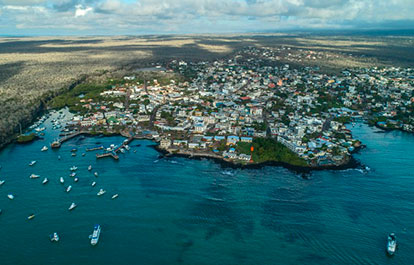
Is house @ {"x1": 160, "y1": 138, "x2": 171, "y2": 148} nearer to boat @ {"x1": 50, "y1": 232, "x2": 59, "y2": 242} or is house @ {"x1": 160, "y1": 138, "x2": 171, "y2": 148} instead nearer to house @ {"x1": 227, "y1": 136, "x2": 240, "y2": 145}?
house @ {"x1": 227, "y1": 136, "x2": 240, "y2": 145}

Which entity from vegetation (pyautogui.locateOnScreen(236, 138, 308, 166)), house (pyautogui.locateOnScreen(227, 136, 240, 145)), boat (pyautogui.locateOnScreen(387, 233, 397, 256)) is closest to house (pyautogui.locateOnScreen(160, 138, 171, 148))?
house (pyautogui.locateOnScreen(227, 136, 240, 145))

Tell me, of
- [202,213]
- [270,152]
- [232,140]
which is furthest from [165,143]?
[202,213]

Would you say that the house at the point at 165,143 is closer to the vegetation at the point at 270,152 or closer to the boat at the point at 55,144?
the vegetation at the point at 270,152

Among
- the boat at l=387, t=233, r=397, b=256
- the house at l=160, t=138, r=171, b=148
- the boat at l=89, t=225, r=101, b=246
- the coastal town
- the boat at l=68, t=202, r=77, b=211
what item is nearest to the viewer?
the boat at l=387, t=233, r=397, b=256

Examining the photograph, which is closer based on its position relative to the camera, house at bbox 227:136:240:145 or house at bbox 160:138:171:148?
house at bbox 160:138:171:148

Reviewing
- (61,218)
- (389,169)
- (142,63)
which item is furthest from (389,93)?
(142,63)
